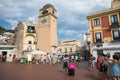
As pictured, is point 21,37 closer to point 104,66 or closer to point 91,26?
point 91,26

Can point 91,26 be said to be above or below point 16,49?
above

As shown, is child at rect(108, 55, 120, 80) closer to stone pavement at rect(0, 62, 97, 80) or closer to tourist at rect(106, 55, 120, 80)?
tourist at rect(106, 55, 120, 80)

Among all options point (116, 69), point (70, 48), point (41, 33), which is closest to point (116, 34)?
point (116, 69)

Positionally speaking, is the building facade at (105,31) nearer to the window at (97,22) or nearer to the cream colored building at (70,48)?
the window at (97,22)

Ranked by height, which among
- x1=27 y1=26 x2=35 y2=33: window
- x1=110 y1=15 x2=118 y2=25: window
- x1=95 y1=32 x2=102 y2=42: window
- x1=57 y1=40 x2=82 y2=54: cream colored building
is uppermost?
x1=27 y1=26 x2=35 y2=33: window

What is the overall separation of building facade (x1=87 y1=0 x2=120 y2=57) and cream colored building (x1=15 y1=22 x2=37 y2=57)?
20.6 m

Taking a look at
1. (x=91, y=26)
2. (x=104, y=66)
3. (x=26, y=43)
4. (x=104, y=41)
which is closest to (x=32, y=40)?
(x=26, y=43)

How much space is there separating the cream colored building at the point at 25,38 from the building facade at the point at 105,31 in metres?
20.6

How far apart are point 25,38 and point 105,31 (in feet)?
81.0

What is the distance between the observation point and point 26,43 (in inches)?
1746

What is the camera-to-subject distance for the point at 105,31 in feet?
93.5

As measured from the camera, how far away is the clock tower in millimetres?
41188

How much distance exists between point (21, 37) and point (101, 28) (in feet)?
82.1

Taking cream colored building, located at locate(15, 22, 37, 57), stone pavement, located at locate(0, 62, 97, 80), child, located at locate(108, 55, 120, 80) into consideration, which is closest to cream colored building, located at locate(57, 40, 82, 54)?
cream colored building, located at locate(15, 22, 37, 57)
